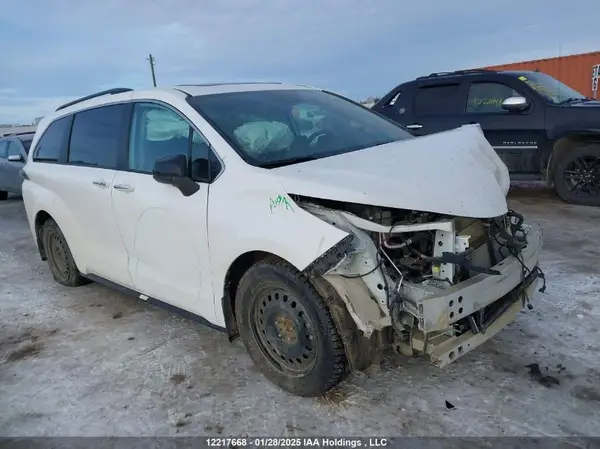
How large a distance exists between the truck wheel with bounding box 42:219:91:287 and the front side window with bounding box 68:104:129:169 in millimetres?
829

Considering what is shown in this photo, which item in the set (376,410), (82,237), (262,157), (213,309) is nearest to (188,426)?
(213,309)

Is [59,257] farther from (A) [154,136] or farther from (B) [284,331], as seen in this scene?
(B) [284,331]

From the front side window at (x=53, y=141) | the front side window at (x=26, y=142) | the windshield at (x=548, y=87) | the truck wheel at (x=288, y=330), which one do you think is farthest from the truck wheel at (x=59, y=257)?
the windshield at (x=548, y=87)

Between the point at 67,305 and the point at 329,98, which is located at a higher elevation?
the point at 329,98

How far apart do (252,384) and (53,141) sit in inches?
130

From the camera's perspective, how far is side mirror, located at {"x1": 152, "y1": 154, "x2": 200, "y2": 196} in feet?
10.6

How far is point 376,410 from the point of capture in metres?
2.94

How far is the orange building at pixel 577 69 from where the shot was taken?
16328mm

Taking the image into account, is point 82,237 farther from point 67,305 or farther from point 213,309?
point 213,309

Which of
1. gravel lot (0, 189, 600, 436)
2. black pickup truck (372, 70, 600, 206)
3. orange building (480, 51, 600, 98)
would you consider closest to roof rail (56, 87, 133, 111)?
gravel lot (0, 189, 600, 436)

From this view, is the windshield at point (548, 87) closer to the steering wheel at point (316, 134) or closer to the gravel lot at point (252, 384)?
the gravel lot at point (252, 384)

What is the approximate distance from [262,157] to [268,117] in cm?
54

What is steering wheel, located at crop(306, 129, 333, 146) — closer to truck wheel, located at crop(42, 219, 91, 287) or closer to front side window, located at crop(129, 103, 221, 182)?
front side window, located at crop(129, 103, 221, 182)

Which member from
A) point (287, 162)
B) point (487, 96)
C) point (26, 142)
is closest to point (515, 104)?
point (487, 96)
